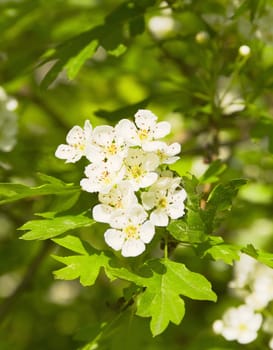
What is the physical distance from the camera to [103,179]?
1812 mm

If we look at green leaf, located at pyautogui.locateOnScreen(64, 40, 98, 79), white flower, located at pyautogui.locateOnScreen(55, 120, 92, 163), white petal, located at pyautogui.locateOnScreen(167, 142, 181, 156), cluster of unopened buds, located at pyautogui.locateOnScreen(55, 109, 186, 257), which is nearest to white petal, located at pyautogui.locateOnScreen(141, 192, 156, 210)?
cluster of unopened buds, located at pyautogui.locateOnScreen(55, 109, 186, 257)

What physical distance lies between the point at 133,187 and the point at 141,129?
16 centimetres

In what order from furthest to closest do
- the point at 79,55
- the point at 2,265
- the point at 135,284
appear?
the point at 2,265, the point at 79,55, the point at 135,284

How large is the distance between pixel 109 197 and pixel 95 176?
61 millimetres

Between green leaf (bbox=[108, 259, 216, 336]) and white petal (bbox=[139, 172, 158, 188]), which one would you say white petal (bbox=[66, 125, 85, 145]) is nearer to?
white petal (bbox=[139, 172, 158, 188])

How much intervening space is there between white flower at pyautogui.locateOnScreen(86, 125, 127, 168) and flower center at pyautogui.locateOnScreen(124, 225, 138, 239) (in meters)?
0.14

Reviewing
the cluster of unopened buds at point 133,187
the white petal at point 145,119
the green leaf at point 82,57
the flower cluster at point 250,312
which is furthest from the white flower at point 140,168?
the flower cluster at point 250,312

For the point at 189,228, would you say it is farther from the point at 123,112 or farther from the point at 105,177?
the point at 123,112

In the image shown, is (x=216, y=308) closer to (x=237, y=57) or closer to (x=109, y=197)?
(x=237, y=57)

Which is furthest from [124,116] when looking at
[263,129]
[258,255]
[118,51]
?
[258,255]

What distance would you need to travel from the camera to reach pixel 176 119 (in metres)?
3.89

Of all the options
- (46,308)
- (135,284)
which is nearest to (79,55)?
(135,284)

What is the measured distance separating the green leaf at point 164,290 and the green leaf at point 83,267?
0.07 metres

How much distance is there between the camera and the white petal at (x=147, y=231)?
71.7 inches
